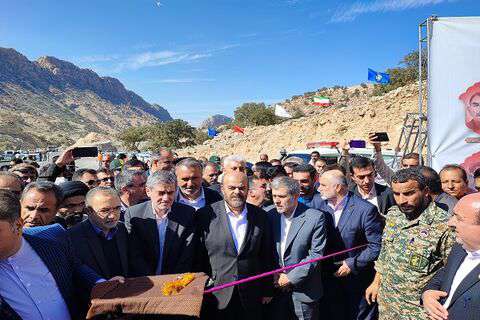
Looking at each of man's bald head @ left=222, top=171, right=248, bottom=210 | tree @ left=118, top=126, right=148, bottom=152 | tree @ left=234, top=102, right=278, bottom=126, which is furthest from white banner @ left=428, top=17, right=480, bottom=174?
tree @ left=118, top=126, right=148, bottom=152

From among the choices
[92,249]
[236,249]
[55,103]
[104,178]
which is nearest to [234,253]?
[236,249]

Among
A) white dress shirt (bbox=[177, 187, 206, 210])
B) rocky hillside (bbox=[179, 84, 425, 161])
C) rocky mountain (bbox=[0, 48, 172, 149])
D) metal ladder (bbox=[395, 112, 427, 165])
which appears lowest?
white dress shirt (bbox=[177, 187, 206, 210])

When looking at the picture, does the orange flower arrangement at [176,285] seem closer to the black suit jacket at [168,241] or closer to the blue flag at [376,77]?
the black suit jacket at [168,241]

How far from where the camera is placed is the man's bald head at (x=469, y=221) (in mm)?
2170

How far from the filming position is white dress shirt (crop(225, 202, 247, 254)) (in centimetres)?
316

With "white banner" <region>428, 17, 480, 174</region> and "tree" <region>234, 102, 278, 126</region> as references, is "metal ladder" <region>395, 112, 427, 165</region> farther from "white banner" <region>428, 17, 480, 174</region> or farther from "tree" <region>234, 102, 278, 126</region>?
"tree" <region>234, 102, 278, 126</region>

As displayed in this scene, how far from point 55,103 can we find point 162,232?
130179 mm

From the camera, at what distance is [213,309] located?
10.4 feet

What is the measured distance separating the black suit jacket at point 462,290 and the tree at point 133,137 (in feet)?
175

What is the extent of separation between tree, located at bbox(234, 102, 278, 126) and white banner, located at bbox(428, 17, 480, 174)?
3526cm

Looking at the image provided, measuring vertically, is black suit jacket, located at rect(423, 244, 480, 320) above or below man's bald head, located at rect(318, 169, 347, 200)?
below

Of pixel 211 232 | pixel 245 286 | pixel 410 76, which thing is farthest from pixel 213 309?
pixel 410 76

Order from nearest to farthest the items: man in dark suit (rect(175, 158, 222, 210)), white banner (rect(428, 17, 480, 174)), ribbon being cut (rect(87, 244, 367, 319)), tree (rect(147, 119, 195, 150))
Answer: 1. ribbon being cut (rect(87, 244, 367, 319))
2. man in dark suit (rect(175, 158, 222, 210))
3. white banner (rect(428, 17, 480, 174))
4. tree (rect(147, 119, 195, 150))

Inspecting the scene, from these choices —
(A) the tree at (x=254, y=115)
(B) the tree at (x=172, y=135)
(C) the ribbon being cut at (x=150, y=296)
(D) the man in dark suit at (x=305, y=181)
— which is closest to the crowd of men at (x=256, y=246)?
(C) the ribbon being cut at (x=150, y=296)
